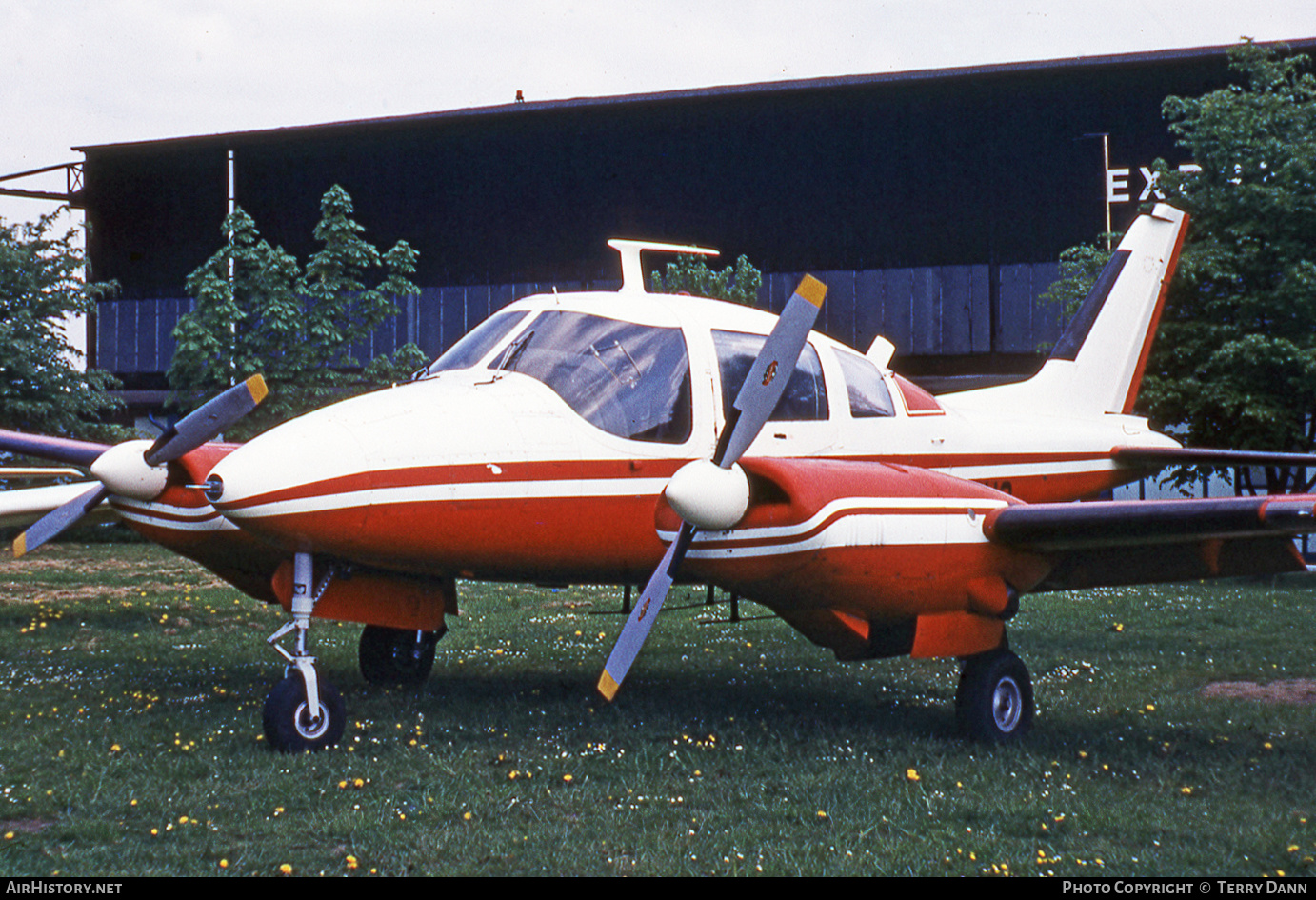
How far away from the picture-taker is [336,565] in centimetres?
760

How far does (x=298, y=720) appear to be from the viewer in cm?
712

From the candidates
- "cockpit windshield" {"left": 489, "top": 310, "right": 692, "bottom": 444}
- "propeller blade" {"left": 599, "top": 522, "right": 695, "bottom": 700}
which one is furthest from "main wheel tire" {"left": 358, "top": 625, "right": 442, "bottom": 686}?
"propeller blade" {"left": 599, "top": 522, "right": 695, "bottom": 700}

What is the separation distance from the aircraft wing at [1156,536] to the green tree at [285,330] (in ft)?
61.2

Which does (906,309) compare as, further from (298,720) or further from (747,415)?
(298,720)

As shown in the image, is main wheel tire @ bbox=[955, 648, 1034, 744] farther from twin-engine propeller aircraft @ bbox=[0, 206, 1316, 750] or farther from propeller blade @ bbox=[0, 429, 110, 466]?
propeller blade @ bbox=[0, 429, 110, 466]

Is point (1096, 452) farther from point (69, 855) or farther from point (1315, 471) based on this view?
point (1315, 471)

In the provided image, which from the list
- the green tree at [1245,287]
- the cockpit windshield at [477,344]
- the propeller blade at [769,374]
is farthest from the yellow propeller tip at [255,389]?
the green tree at [1245,287]

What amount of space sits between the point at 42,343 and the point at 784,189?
64.1 ft

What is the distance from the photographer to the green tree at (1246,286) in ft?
62.3

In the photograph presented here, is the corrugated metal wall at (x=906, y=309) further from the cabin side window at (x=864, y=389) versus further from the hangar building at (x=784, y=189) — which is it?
the cabin side window at (x=864, y=389)

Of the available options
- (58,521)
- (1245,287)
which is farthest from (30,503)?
(1245,287)

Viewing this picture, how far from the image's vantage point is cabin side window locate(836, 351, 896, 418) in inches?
358

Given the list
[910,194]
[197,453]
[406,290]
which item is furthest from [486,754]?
[910,194]

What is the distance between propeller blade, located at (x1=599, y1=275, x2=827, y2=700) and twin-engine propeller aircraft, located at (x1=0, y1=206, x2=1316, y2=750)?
17 millimetres
